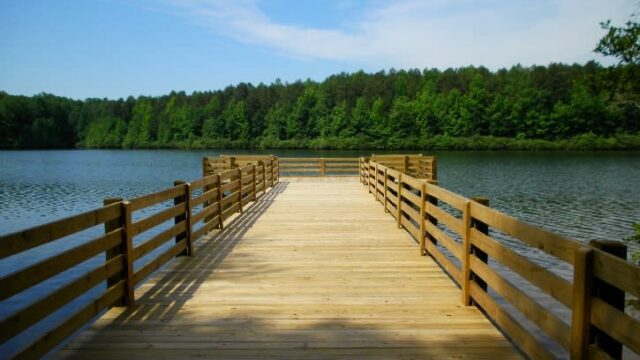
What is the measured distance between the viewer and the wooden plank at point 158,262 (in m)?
5.40

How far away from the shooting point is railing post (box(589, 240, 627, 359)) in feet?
9.14

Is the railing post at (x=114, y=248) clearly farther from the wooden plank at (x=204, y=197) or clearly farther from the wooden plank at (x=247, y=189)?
the wooden plank at (x=247, y=189)

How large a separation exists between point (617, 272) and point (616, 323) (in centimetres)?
26

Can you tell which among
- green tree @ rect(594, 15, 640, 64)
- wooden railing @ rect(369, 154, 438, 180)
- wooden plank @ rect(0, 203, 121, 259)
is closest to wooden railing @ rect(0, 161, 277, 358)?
wooden plank @ rect(0, 203, 121, 259)

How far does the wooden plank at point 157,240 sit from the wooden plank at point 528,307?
11.2ft

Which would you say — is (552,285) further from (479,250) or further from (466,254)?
(466,254)

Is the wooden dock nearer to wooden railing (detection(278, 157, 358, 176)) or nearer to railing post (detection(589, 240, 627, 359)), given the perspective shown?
railing post (detection(589, 240, 627, 359))

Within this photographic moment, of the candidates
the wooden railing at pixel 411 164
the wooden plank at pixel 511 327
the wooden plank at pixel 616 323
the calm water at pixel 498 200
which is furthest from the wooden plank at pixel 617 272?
the wooden railing at pixel 411 164

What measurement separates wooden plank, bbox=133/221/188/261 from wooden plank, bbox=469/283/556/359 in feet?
11.3

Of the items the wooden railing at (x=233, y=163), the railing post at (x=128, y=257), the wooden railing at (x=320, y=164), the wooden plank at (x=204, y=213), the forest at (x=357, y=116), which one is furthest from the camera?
the forest at (x=357, y=116)

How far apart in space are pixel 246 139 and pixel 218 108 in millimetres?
15584

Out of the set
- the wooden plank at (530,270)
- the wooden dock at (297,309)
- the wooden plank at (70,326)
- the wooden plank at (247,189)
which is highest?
the wooden plank at (530,270)

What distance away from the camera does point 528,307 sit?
3.76 m

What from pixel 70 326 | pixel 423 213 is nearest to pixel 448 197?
pixel 423 213
